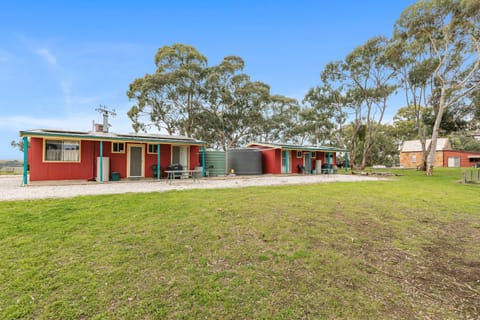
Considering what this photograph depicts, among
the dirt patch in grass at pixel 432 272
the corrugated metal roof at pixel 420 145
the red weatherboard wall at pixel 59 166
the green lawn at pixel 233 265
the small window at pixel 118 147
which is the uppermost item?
the corrugated metal roof at pixel 420 145

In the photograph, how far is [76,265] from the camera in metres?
2.42

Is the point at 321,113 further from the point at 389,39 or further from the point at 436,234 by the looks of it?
the point at 436,234

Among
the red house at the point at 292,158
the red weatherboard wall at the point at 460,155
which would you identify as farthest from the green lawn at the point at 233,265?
the red weatherboard wall at the point at 460,155

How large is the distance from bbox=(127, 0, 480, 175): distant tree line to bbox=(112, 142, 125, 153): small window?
11560 mm

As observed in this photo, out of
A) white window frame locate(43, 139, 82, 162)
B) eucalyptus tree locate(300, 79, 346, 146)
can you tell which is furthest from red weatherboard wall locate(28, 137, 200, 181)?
eucalyptus tree locate(300, 79, 346, 146)

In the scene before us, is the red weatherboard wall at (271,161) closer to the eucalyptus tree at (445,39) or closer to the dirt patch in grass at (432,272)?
the eucalyptus tree at (445,39)

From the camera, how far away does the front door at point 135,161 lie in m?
11.7

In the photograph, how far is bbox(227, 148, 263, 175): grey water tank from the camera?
16078mm

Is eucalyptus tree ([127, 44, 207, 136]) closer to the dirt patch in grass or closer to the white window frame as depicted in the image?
the white window frame

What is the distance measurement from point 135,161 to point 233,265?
36.4 feet

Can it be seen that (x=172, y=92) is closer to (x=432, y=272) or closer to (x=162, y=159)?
(x=162, y=159)

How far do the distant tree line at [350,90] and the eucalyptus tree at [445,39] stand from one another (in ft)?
0.18

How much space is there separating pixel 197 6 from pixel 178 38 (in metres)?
9.96

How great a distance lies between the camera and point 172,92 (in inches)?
854
